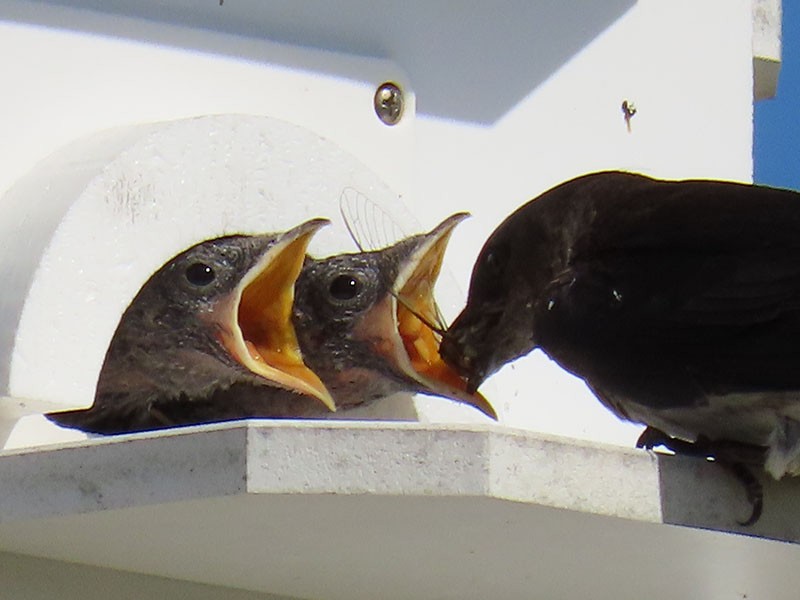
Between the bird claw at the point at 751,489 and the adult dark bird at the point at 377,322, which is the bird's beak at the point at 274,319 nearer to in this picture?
the adult dark bird at the point at 377,322

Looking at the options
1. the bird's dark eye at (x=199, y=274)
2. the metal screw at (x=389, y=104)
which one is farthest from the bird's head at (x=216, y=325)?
the metal screw at (x=389, y=104)

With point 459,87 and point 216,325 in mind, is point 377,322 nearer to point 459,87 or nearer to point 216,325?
point 216,325

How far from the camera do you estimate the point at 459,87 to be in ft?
9.80

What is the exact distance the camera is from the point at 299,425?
1871mm

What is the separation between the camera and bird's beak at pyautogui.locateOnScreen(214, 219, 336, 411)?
2764 mm

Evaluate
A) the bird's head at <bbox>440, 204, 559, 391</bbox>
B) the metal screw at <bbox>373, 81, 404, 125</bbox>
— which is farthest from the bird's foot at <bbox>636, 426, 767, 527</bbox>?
the metal screw at <bbox>373, 81, 404, 125</bbox>

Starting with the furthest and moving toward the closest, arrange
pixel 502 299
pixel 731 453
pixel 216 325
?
pixel 216 325 → pixel 502 299 → pixel 731 453

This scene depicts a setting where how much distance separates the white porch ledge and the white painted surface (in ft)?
1.76

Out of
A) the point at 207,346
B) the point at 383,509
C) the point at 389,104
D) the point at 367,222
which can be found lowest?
the point at 383,509

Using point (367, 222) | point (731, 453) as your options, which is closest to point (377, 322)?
point (367, 222)

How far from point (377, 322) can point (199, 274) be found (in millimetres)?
251

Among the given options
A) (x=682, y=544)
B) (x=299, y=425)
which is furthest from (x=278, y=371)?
(x=299, y=425)

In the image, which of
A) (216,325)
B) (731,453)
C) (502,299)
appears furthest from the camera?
(216,325)

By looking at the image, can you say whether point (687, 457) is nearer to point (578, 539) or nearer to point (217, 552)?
point (578, 539)
